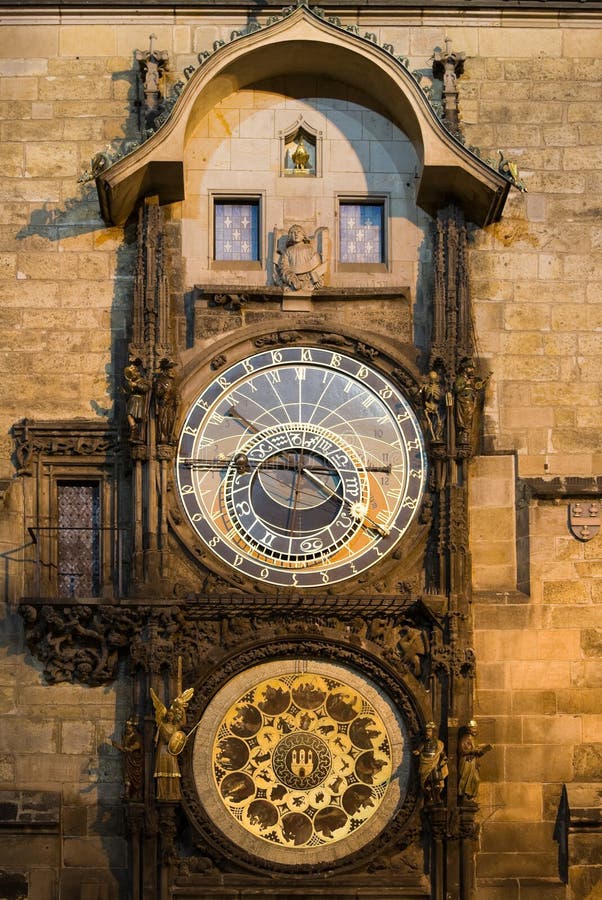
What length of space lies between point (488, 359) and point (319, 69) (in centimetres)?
280

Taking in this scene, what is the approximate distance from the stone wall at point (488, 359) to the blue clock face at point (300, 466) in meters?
0.73

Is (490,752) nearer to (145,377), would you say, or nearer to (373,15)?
(145,377)

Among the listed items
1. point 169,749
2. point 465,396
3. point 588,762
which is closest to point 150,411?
point 465,396

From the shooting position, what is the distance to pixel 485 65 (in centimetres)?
2170

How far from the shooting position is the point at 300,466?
20688 millimetres

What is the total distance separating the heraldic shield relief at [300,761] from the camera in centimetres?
2006

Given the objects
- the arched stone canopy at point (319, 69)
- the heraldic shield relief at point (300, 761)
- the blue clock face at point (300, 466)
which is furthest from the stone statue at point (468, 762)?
the arched stone canopy at point (319, 69)

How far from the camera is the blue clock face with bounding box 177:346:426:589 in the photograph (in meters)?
20.5

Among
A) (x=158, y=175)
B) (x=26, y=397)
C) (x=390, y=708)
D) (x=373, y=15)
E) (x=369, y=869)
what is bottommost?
(x=369, y=869)

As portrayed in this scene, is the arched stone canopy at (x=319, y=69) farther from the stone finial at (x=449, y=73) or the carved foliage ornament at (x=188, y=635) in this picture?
the carved foliage ornament at (x=188, y=635)

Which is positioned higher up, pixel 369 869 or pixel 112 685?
pixel 112 685

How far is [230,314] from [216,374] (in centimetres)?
52

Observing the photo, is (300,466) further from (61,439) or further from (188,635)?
(61,439)

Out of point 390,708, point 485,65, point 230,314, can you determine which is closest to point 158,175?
point 230,314
